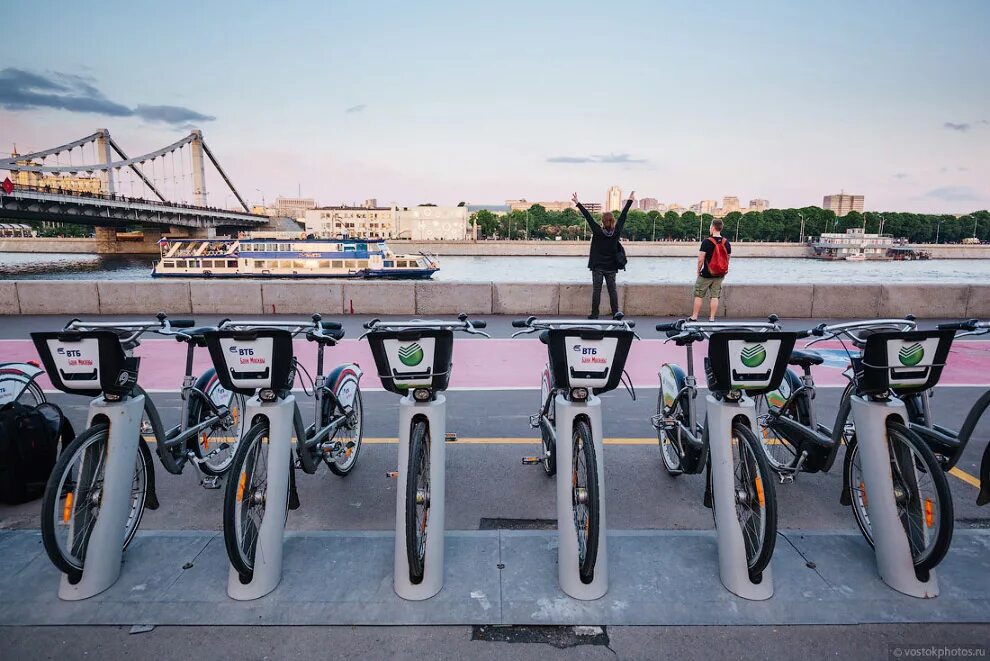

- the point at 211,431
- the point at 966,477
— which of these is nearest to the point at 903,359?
the point at 966,477

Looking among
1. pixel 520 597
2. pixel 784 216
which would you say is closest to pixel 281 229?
pixel 784 216

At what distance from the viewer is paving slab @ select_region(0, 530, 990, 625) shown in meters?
2.78

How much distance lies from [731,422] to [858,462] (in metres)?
1.05

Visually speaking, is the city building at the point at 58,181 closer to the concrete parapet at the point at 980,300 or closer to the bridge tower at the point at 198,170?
the bridge tower at the point at 198,170

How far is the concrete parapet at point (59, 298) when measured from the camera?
445 inches

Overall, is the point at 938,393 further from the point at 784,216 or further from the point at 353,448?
the point at 784,216

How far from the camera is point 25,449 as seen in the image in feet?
12.6

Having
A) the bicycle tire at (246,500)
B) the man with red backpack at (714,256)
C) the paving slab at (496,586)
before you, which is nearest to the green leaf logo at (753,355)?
the paving slab at (496,586)

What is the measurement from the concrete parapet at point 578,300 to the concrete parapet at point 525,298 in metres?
0.13

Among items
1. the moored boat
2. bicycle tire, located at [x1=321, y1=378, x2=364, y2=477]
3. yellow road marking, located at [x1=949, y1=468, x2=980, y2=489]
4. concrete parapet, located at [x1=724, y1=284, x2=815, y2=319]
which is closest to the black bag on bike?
bicycle tire, located at [x1=321, y1=378, x2=364, y2=477]

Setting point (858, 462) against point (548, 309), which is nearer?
point (858, 462)

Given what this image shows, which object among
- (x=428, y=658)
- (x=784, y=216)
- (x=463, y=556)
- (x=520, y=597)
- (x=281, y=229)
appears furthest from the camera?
(x=784, y=216)

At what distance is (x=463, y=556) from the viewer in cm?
326

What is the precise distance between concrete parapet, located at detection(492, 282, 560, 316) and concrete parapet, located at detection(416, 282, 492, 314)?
180mm
